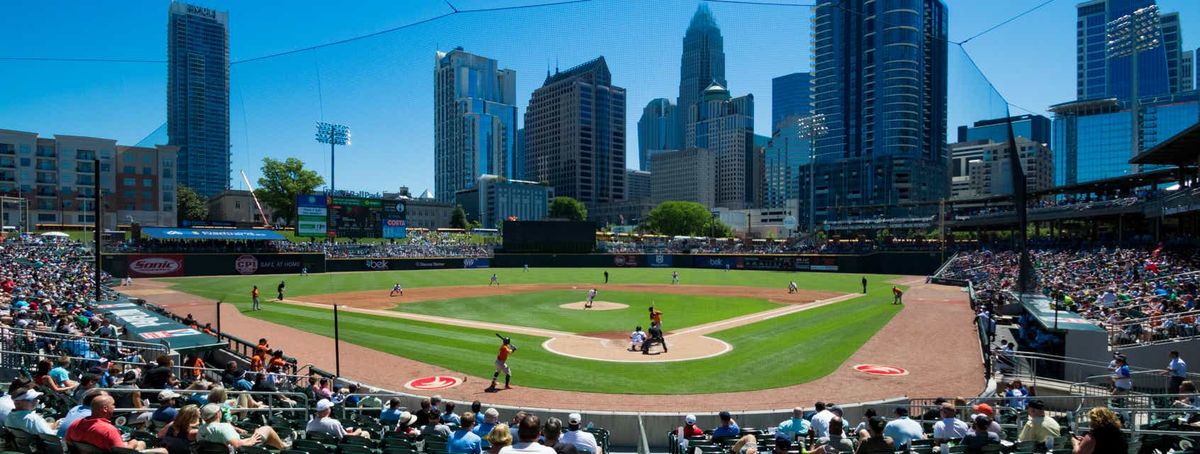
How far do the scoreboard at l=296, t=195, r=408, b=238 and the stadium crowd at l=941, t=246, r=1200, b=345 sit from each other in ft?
200

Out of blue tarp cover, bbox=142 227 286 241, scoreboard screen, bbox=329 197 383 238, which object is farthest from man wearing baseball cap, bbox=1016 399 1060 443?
scoreboard screen, bbox=329 197 383 238

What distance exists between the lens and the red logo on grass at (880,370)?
19.9m

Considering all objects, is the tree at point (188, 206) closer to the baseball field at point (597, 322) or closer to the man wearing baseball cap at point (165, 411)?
the baseball field at point (597, 322)

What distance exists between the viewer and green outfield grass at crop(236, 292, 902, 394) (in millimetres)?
18625

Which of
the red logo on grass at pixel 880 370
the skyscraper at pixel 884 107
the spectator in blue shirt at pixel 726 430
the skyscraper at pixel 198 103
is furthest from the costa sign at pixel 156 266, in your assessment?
the skyscraper at pixel 884 107

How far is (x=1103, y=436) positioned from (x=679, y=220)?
150 m

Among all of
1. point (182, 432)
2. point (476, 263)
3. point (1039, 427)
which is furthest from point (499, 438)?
point (476, 263)

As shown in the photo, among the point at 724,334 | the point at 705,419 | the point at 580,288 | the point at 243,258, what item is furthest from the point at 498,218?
the point at 705,419

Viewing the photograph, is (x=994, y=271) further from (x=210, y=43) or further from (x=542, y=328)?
(x=210, y=43)

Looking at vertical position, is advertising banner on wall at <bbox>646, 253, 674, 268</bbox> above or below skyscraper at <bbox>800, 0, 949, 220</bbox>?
below

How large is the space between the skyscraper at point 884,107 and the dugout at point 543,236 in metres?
86.1

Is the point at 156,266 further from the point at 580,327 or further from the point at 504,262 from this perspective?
the point at 580,327

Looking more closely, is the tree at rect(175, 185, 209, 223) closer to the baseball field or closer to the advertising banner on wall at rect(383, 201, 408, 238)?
the advertising banner on wall at rect(383, 201, 408, 238)

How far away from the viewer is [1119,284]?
3098 cm
